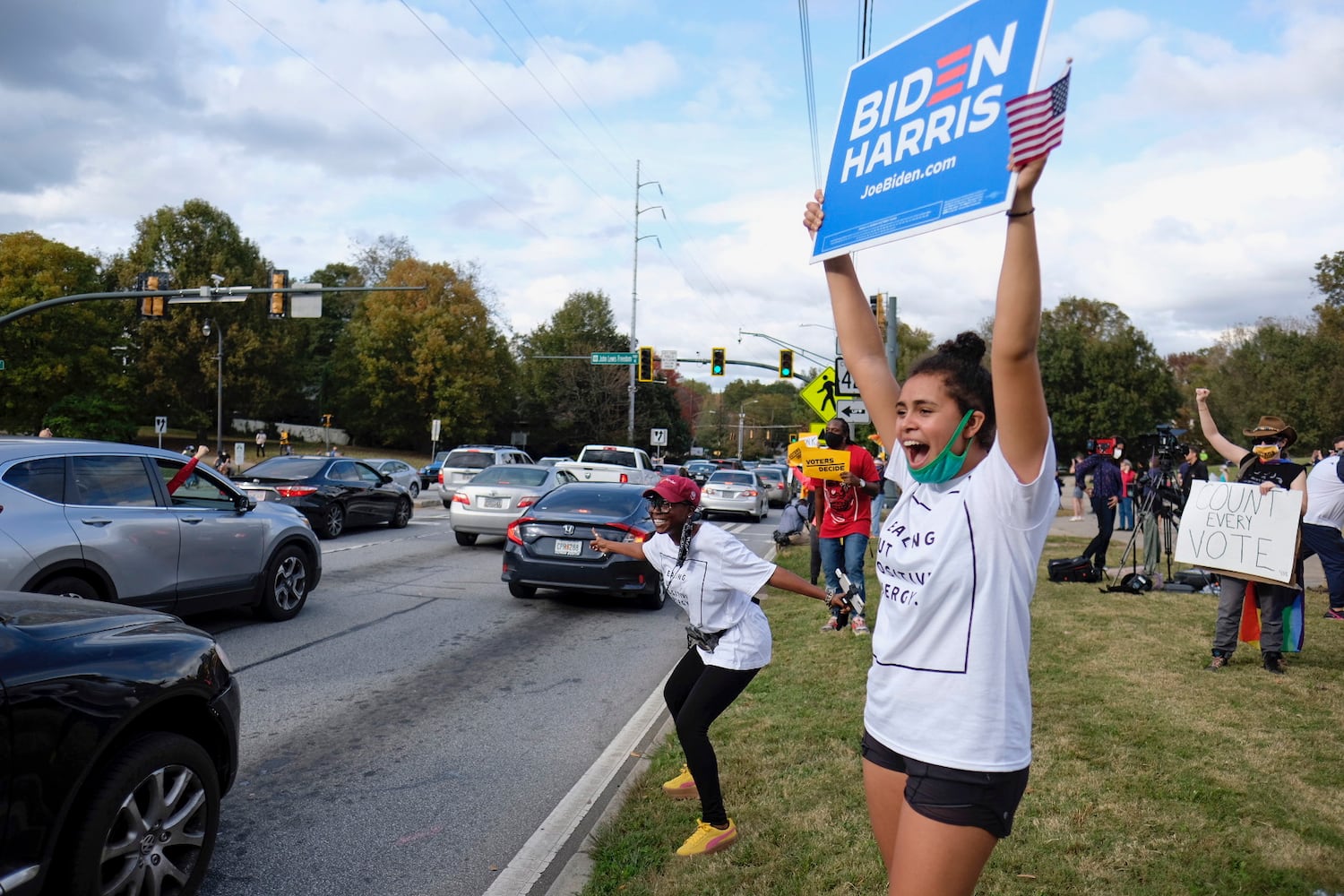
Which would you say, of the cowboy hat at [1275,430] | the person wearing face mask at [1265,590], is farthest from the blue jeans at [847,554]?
the cowboy hat at [1275,430]

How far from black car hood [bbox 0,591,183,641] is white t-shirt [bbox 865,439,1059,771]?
2781 millimetres

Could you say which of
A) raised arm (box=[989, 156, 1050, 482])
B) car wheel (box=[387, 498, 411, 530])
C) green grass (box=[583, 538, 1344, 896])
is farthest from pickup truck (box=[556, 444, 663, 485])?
raised arm (box=[989, 156, 1050, 482])

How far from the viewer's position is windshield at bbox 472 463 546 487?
673 inches

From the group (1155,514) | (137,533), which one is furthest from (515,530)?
(1155,514)

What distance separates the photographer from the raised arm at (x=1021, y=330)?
188 cm

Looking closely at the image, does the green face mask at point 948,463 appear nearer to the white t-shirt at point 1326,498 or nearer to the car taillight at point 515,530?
the car taillight at point 515,530

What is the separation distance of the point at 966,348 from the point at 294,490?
53.4ft

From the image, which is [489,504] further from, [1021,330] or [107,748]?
[1021,330]

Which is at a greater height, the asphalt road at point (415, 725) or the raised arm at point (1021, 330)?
the raised arm at point (1021, 330)

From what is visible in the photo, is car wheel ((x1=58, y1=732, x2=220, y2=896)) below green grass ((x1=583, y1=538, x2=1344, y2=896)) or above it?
above

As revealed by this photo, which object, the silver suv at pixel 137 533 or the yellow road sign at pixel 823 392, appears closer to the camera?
the silver suv at pixel 137 533

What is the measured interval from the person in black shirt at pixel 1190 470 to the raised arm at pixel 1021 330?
1280 cm

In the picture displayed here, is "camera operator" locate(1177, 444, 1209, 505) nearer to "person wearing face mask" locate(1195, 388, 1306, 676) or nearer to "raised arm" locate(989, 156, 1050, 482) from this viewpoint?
"person wearing face mask" locate(1195, 388, 1306, 676)

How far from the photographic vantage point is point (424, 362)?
6412cm
